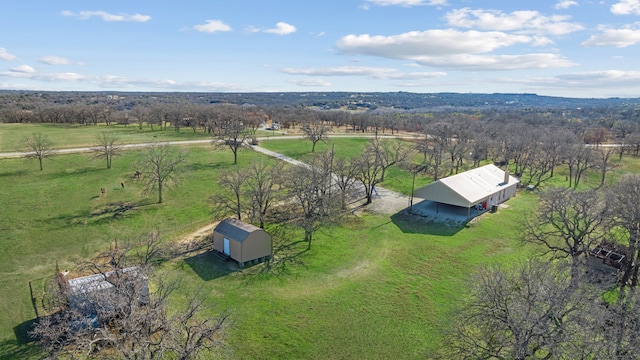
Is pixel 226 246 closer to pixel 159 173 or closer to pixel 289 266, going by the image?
pixel 289 266

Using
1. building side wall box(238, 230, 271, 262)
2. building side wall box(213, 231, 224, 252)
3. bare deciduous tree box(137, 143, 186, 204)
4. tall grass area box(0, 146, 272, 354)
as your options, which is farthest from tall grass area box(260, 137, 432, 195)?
building side wall box(213, 231, 224, 252)

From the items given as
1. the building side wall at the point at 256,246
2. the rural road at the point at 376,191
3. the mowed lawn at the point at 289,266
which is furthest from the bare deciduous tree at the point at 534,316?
the rural road at the point at 376,191

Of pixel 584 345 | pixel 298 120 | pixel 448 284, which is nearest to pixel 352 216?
pixel 448 284

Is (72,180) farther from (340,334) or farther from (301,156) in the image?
(340,334)

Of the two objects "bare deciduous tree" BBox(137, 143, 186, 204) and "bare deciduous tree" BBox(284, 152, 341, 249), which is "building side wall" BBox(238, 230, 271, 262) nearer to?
"bare deciduous tree" BBox(284, 152, 341, 249)

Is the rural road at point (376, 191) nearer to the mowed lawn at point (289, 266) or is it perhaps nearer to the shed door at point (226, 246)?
the mowed lawn at point (289, 266)

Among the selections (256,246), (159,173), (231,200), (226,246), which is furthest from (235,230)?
(159,173)
